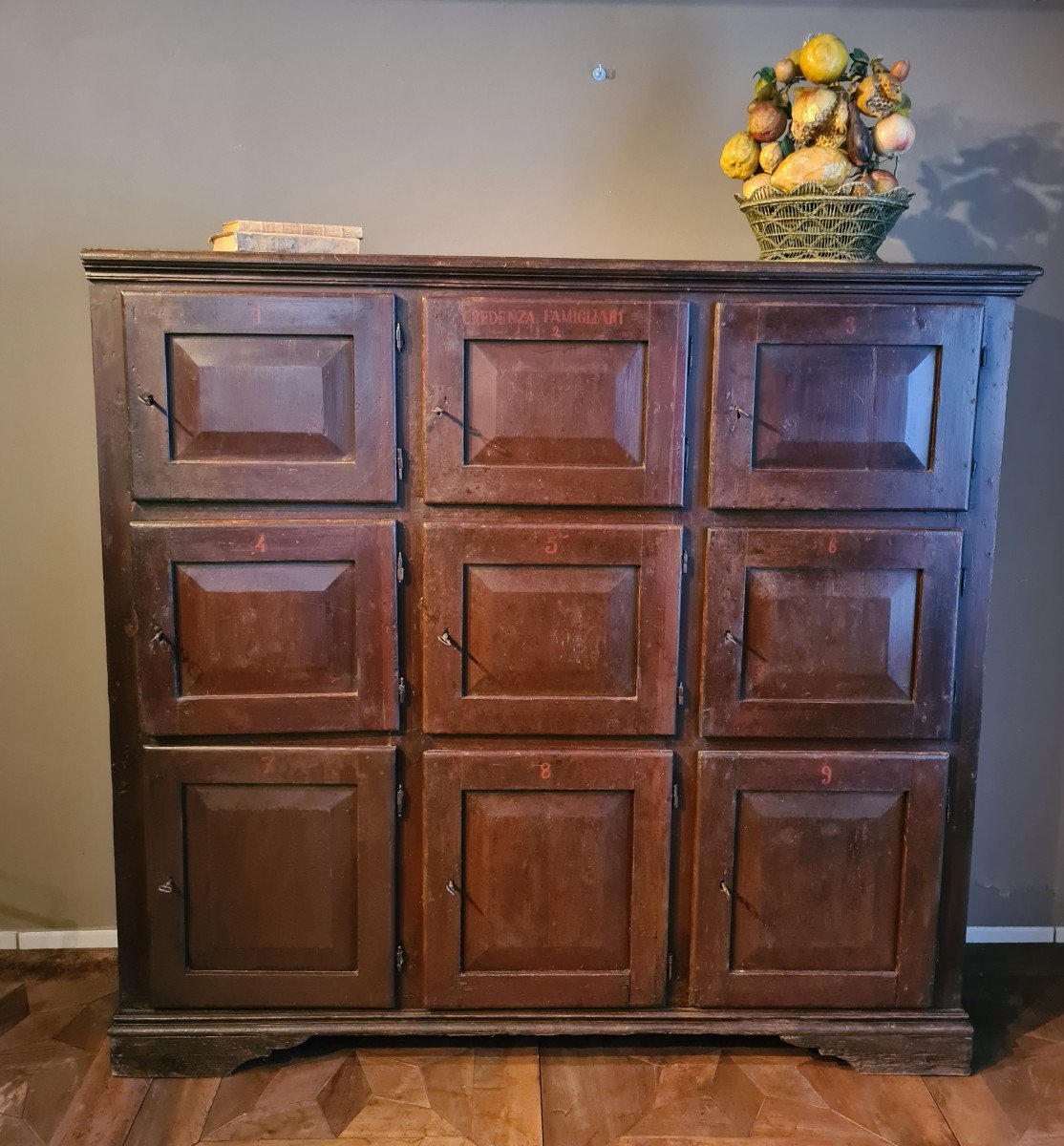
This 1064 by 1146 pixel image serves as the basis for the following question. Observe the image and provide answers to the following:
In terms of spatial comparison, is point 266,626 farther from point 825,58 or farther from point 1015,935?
point 1015,935

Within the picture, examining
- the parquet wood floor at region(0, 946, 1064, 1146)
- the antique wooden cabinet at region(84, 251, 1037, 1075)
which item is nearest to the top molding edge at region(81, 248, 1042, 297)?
the antique wooden cabinet at region(84, 251, 1037, 1075)

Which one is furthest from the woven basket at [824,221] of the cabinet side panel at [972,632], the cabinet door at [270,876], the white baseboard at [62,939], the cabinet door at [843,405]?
the white baseboard at [62,939]

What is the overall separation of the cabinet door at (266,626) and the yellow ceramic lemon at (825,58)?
1.15 metres

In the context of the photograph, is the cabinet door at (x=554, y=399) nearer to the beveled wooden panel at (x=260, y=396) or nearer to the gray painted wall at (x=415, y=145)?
the beveled wooden panel at (x=260, y=396)

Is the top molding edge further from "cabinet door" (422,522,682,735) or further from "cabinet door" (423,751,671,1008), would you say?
"cabinet door" (423,751,671,1008)

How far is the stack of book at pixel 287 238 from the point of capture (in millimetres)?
1747

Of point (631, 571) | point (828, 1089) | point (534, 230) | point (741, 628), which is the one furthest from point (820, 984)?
point (534, 230)

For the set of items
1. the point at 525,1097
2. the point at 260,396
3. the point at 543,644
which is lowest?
the point at 525,1097

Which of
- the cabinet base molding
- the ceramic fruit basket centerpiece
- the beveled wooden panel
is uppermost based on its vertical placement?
the ceramic fruit basket centerpiece

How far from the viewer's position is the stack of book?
175 cm

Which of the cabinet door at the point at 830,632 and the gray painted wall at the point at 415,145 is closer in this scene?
the cabinet door at the point at 830,632

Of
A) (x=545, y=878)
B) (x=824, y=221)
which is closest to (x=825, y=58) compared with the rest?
(x=824, y=221)

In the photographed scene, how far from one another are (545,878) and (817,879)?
536 millimetres

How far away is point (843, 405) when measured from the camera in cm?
175
